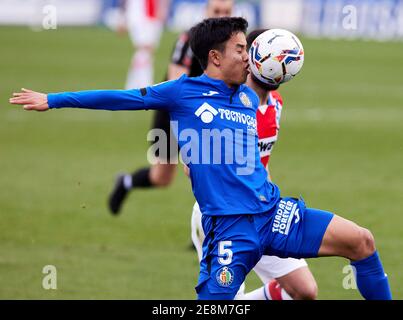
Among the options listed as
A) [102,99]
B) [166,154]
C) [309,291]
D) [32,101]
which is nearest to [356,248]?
[309,291]

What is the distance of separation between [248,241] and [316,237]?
417 millimetres

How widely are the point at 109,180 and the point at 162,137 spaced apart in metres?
2.75

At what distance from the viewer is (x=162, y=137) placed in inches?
404

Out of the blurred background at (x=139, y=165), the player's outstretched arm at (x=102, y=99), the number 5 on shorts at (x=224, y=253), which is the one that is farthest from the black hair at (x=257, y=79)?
the blurred background at (x=139, y=165)

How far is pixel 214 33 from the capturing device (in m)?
5.85

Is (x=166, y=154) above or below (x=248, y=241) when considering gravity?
below

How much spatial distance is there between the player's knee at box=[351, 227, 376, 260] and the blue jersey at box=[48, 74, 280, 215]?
56 centimetres

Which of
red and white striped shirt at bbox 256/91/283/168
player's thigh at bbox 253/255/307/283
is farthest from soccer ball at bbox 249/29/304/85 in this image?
player's thigh at bbox 253/255/307/283

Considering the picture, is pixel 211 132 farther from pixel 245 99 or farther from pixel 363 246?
pixel 363 246

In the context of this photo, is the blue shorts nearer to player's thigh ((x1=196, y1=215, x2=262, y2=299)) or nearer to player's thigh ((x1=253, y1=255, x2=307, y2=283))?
player's thigh ((x1=196, y1=215, x2=262, y2=299))

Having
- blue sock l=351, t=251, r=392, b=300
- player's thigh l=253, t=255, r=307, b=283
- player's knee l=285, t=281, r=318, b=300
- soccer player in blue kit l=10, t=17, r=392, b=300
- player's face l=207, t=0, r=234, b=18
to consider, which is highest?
player's face l=207, t=0, r=234, b=18

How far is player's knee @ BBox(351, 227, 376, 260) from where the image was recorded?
5.62 m
